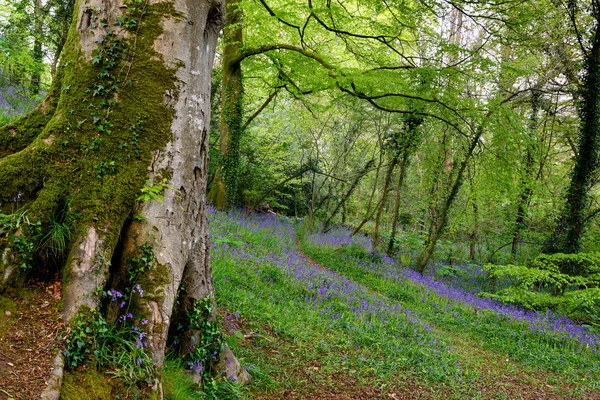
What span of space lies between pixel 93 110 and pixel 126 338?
1526 millimetres

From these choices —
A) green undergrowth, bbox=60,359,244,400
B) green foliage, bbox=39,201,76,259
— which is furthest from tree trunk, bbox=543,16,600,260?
green foliage, bbox=39,201,76,259

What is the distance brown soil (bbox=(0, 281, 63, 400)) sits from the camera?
1744mm

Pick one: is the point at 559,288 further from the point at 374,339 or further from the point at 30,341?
the point at 30,341

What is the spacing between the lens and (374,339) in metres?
5.36

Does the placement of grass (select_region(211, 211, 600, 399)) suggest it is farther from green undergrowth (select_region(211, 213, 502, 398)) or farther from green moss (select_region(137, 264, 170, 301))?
green moss (select_region(137, 264, 170, 301))

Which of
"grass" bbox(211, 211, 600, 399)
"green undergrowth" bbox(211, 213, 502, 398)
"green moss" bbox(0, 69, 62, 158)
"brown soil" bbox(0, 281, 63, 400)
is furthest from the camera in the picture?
"grass" bbox(211, 211, 600, 399)

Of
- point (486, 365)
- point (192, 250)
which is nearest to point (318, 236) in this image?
point (486, 365)

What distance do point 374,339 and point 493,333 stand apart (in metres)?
3.54

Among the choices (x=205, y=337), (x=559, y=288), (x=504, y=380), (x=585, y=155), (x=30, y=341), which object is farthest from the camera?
(x=585, y=155)

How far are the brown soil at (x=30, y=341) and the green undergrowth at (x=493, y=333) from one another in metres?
5.83

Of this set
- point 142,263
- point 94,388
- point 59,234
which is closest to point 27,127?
point 59,234

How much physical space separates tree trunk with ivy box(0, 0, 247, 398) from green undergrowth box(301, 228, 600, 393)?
5.26 metres

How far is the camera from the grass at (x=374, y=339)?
416 cm

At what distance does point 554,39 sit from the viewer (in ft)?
37.3
